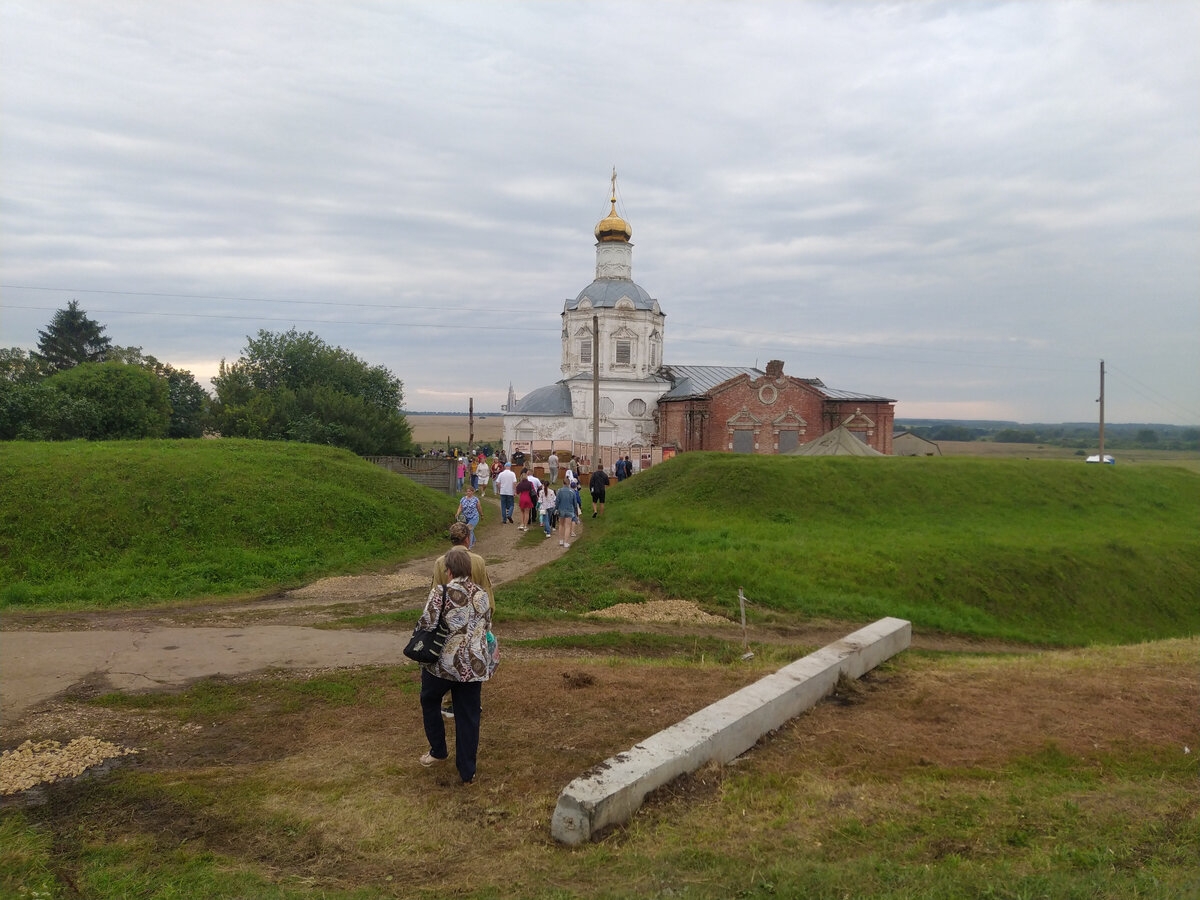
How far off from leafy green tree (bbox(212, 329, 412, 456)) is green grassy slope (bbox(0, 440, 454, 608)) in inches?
1156

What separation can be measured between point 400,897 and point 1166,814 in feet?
15.8

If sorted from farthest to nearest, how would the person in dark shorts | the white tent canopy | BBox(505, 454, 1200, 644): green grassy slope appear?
1. the white tent canopy
2. the person in dark shorts
3. BBox(505, 454, 1200, 644): green grassy slope

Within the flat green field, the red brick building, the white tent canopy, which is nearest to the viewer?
the flat green field

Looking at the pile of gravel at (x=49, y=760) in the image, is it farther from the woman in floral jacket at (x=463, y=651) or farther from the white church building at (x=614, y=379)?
the white church building at (x=614, y=379)

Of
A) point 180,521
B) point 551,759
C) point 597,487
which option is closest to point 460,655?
point 551,759

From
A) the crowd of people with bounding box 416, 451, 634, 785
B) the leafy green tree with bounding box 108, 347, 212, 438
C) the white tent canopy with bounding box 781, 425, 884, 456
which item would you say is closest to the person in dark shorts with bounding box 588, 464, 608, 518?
the white tent canopy with bounding box 781, 425, 884, 456

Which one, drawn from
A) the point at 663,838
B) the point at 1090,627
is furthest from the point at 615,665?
the point at 1090,627

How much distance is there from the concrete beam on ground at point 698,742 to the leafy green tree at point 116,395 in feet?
152

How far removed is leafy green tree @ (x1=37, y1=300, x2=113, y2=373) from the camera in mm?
63375

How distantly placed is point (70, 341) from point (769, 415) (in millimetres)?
57043

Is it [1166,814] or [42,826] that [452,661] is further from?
[1166,814]

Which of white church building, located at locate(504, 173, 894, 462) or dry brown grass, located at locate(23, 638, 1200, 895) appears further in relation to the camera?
white church building, located at locate(504, 173, 894, 462)

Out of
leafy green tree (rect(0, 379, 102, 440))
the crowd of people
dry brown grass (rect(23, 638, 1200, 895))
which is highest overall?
leafy green tree (rect(0, 379, 102, 440))

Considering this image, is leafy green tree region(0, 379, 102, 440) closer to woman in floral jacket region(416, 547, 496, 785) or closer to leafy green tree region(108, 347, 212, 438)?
leafy green tree region(108, 347, 212, 438)
